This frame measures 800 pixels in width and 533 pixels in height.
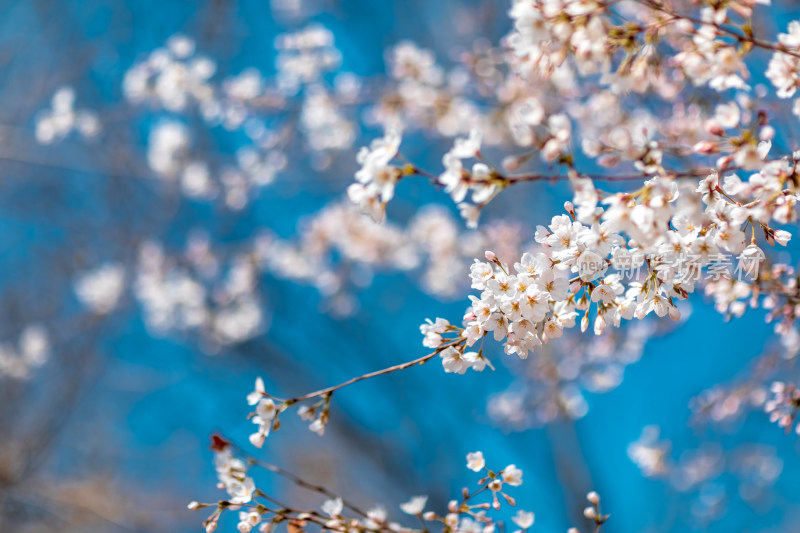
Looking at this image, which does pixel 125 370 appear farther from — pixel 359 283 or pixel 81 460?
pixel 359 283

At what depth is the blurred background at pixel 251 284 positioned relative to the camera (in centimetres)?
455

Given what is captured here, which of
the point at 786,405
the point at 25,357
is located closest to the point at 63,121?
the point at 25,357

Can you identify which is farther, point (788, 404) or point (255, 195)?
point (255, 195)

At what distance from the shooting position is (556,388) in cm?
532

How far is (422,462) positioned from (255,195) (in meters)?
4.07

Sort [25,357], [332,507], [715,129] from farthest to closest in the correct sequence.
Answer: [25,357], [332,507], [715,129]

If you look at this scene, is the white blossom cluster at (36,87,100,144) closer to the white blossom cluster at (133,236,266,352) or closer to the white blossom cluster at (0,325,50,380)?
the white blossom cluster at (133,236,266,352)

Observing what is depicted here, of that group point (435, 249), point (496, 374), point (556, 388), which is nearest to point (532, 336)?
point (435, 249)

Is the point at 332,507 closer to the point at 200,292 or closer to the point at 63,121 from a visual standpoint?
the point at 63,121

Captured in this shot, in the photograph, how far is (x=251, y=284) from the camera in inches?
233

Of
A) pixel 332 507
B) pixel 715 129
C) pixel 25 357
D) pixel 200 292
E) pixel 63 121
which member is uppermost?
pixel 200 292

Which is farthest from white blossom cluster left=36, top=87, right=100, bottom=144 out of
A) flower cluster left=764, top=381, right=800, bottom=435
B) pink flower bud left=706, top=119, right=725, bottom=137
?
flower cluster left=764, top=381, right=800, bottom=435

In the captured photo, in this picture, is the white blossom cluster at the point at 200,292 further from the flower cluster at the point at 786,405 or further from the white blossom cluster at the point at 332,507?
the flower cluster at the point at 786,405

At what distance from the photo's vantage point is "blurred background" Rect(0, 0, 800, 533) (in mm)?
4551
